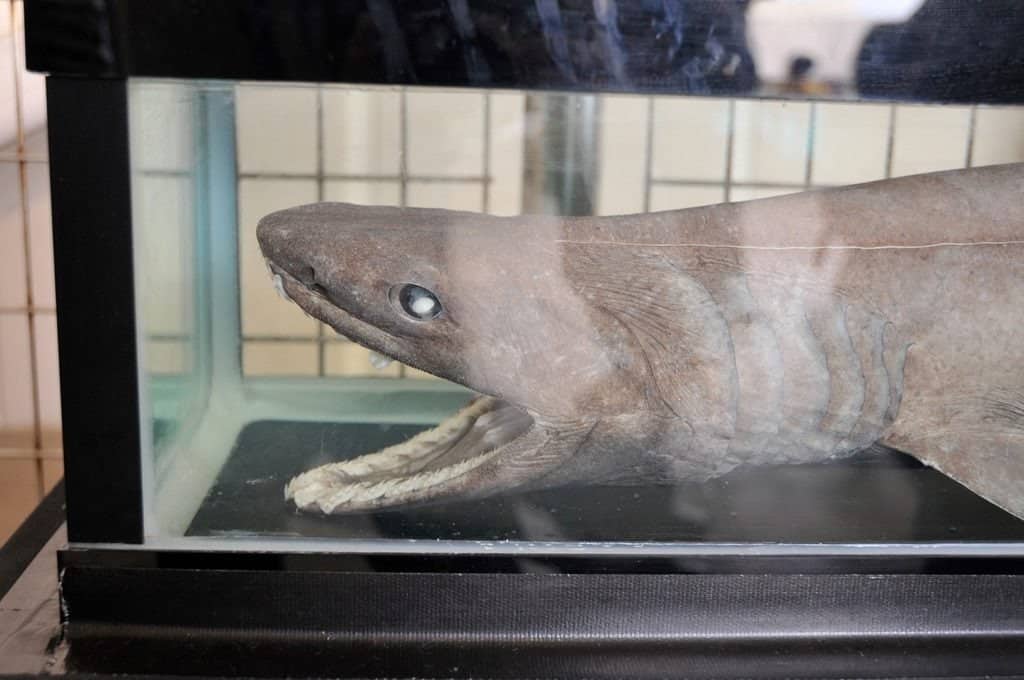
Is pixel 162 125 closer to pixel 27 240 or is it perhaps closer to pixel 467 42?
pixel 467 42

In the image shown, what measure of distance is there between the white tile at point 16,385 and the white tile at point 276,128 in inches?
71.6

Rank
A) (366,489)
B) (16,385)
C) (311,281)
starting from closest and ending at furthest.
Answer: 1. (311,281)
2. (366,489)
3. (16,385)

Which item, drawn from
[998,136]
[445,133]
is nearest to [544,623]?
[445,133]

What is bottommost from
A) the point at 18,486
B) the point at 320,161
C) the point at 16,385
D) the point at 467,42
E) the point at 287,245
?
the point at 18,486

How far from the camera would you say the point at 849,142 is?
158cm

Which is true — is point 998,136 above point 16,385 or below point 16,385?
above

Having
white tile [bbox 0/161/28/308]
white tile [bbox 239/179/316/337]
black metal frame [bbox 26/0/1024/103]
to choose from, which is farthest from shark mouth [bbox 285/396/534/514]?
white tile [bbox 0/161/28/308]

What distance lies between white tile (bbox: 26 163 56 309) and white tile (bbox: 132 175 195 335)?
57.6 inches

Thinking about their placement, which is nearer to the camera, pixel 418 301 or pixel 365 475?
pixel 418 301

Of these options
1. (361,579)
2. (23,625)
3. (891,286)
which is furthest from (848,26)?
(23,625)

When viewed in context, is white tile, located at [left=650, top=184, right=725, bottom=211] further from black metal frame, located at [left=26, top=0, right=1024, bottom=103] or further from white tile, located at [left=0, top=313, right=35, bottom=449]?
white tile, located at [left=0, top=313, right=35, bottom=449]

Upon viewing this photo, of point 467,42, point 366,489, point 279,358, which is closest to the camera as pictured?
point 467,42

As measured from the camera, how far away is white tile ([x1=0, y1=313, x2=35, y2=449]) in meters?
3.10

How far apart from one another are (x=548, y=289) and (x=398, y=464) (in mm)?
445
